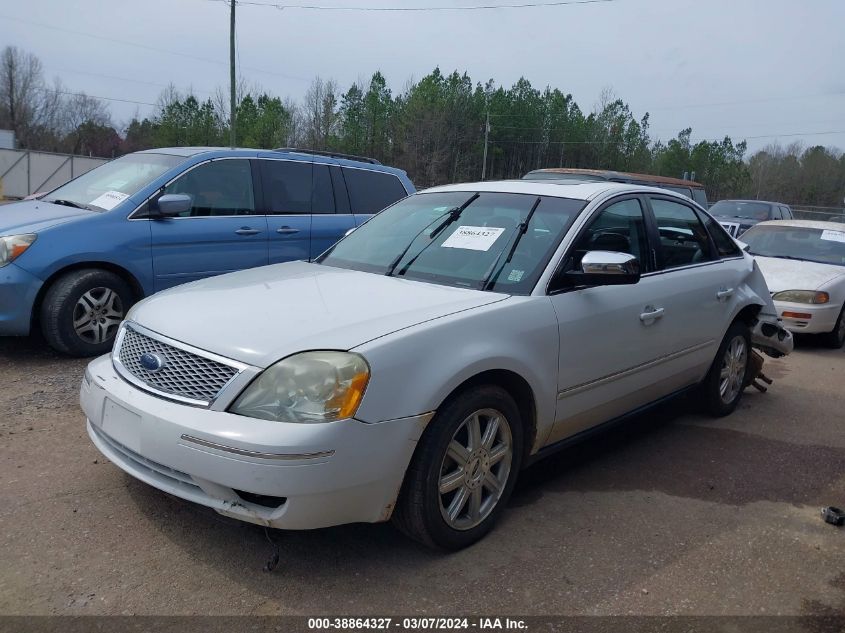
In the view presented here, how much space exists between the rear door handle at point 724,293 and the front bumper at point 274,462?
9.45 ft

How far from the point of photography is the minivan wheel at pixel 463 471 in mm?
2838

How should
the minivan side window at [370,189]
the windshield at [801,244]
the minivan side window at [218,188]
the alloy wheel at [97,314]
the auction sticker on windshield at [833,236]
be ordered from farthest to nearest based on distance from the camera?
1. the auction sticker on windshield at [833,236]
2. the windshield at [801,244]
3. the minivan side window at [370,189]
4. the minivan side window at [218,188]
5. the alloy wheel at [97,314]

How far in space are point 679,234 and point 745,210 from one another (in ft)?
46.9

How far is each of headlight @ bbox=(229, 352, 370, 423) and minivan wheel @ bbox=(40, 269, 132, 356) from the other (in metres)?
3.49

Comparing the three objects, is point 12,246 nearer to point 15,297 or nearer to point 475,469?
point 15,297

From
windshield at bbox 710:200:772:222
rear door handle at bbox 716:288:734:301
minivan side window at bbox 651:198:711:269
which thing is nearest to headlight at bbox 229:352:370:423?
minivan side window at bbox 651:198:711:269

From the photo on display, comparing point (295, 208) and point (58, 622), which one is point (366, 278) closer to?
point (58, 622)

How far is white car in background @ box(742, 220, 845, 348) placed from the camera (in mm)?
7867

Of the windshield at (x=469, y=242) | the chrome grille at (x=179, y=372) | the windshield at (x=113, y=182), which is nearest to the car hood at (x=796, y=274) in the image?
the windshield at (x=469, y=242)

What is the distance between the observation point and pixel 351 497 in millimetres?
2650

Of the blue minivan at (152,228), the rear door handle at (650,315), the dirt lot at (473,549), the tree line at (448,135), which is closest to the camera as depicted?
the dirt lot at (473,549)

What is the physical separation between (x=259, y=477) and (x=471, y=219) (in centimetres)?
204

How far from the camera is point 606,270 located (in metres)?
3.41

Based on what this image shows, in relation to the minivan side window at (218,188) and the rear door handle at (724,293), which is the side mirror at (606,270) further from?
the minivan side window at (218,188)
